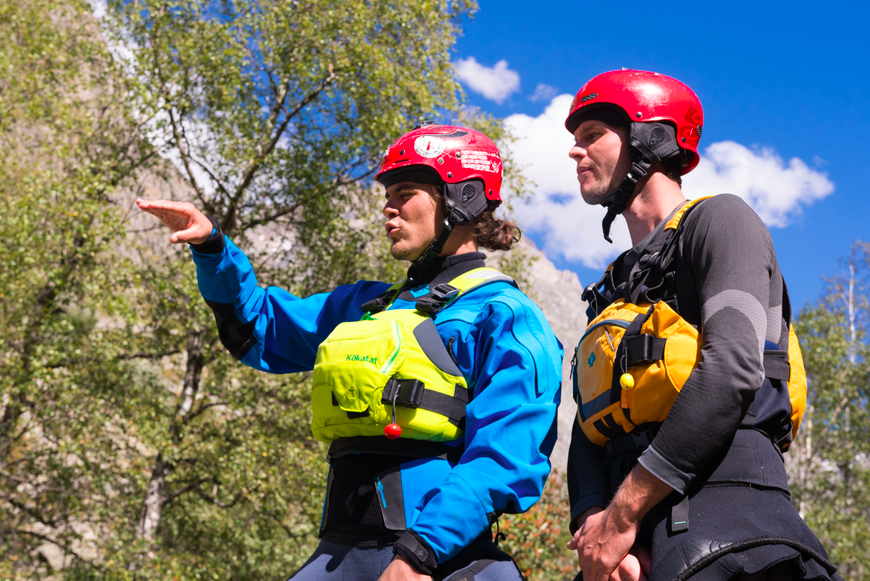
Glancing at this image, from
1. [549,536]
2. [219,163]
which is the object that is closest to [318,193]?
[219,163]

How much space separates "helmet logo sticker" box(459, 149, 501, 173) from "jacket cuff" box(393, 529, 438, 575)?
1.84 meters

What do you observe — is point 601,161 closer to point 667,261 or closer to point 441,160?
point 667,261

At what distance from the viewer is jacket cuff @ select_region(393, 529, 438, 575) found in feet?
7.70

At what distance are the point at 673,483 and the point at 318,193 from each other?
1509cm

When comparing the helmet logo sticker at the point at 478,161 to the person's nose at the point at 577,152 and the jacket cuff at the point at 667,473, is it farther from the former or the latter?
the jacket cuff at the point at 667,473

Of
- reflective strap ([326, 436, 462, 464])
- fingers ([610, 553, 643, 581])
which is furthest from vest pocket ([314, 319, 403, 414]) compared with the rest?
fingers ([610, 553, 643, 581])

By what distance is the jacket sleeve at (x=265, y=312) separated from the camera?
11.6 ft

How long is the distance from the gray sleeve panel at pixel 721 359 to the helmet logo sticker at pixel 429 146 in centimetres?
157

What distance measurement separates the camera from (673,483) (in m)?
2.02

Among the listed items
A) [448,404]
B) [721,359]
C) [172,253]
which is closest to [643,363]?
[721,359]

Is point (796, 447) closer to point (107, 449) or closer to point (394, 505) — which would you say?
point (107, 449)

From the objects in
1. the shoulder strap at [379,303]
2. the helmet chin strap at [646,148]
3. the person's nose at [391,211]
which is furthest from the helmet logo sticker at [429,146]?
the helmet chin strap at [646,148]

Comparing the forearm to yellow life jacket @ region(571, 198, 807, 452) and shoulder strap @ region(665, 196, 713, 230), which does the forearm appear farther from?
shoulder strap @ region(665, 196, 713, 230)

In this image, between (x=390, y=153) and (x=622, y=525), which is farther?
(x=390, y=153)
